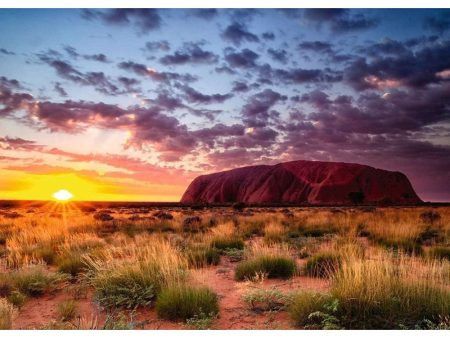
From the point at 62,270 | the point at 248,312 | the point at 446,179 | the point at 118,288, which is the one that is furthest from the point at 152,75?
the point at 446,179

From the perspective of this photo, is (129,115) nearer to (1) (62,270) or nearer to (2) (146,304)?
(1) (62,270)

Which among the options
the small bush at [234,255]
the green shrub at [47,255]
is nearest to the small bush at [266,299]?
the small bush at [234,255]

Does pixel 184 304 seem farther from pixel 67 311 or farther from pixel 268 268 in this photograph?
pixel 268 268

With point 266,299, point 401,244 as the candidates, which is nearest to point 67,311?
point 266,299

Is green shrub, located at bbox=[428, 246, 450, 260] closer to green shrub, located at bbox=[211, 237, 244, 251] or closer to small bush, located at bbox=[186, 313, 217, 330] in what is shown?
green shrub, located at bbox=[211, 237, 244, 251]

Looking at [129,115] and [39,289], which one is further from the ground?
[129,115]

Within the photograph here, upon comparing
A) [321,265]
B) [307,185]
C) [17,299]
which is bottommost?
[17,299]

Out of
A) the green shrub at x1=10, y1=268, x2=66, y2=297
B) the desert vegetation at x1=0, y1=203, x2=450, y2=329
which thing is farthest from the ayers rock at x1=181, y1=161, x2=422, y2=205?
the green shrub at x1=10, y1=268, x2=66, y2=297
